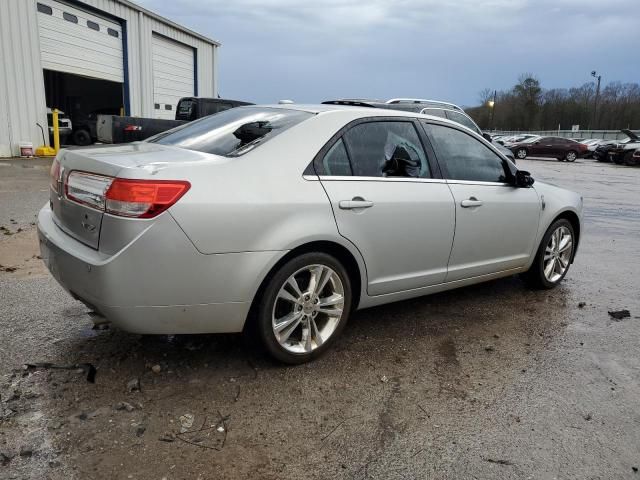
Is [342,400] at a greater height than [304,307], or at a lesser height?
lesser

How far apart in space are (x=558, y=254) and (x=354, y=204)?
2765 millimetres

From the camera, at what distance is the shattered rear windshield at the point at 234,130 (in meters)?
3.19

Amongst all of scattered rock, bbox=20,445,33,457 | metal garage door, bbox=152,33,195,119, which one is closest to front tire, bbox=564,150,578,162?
metal garage door, bbox=152,33,195,119

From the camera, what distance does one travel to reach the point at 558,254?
5059 millimetres

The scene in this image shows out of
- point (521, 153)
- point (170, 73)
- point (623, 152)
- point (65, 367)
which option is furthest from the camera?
point (521, 153)

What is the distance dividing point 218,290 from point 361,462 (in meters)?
1.12

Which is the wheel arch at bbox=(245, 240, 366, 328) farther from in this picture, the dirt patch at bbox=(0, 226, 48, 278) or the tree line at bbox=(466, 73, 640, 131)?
the tree line at bbox=(466, 73, 640, 131)

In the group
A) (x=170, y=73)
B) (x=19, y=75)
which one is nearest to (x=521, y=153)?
(x=170, y=73)

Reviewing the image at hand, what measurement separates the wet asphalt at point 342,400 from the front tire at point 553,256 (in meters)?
0.58

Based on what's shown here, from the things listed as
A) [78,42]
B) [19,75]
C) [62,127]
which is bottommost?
[62,127]

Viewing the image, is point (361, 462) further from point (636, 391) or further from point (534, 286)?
point (534, 286)

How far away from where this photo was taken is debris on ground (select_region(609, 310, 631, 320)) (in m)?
4.40

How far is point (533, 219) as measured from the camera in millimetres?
4602

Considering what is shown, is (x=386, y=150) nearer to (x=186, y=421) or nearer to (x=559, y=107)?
(x=186, y=421)
